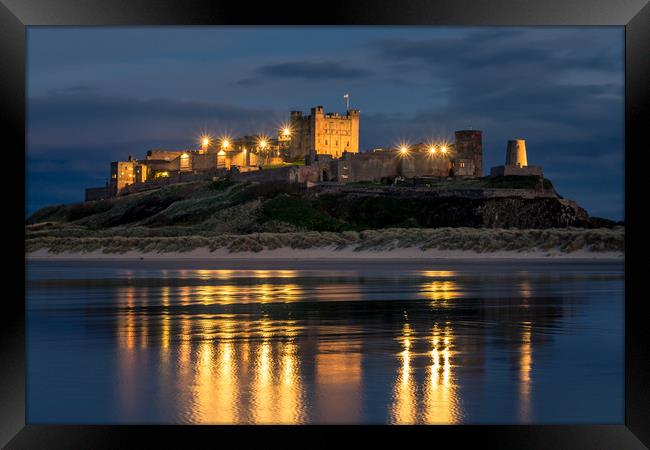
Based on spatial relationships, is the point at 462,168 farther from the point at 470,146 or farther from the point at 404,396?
the point at 404,396

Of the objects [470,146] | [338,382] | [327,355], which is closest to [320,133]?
[470,146]

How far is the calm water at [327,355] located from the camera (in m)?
6.35

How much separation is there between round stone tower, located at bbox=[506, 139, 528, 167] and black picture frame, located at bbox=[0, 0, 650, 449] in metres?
67.0

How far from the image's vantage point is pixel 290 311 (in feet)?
43.1

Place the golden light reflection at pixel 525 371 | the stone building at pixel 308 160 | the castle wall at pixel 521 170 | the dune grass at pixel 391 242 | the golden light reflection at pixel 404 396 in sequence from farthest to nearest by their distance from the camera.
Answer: the stone building at pixel 308 160 < the castle wall at pixel 521 170 < the dune grass at pixel 391 242 < the golden light reflection at pixel 525 371 < the golden light reflection at pixel 404 396

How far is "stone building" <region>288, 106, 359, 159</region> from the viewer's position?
278ft

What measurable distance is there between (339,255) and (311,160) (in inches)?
1683

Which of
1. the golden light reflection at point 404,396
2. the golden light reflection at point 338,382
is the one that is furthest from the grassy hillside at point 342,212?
the golden light reflection at point 404,396

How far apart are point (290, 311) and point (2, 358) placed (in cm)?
790

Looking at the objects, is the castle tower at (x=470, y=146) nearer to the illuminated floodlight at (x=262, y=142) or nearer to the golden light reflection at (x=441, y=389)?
the illuminated floodlight at (x=262, y=142)

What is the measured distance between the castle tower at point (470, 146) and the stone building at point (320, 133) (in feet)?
44.6

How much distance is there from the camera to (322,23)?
5.24 meters

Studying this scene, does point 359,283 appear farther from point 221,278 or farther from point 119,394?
point 119,394

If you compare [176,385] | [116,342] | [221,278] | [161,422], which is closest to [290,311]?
[116,342]
